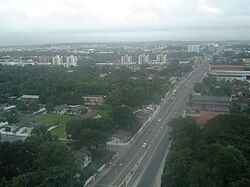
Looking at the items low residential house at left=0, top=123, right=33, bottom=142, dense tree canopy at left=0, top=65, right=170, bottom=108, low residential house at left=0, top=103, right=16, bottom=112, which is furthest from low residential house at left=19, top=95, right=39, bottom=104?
low residential house at left=0, top=123, right=33, bottom=142

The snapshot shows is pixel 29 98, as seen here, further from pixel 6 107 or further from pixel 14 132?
→ pixel 14 132

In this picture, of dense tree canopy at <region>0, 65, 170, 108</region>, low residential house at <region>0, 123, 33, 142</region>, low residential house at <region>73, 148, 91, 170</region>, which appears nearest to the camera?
low residential house at <region>73, 148, 91, 170</region>

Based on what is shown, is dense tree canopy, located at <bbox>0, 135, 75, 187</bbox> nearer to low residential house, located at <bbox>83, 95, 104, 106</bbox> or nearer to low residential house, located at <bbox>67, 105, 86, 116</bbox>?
low residential house, located at <bbox>67, 105, 86, 116</bbox>

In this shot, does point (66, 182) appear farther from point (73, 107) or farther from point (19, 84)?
point (19, 84)

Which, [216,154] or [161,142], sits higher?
[216,154]

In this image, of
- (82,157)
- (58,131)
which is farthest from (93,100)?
(82,157)

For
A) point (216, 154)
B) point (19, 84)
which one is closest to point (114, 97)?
point (19, 84)

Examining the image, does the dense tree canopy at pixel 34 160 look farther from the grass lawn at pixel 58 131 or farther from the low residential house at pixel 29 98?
the low residential house at pixel 29 98
